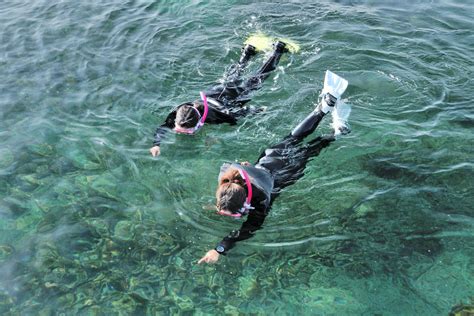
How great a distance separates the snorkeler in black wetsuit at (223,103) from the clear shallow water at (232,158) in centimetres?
22

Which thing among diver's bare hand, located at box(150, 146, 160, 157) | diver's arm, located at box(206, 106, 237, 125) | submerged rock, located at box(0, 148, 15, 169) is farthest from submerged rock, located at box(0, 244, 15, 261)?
diver's arm, located at box(206, 106, 237, 125)

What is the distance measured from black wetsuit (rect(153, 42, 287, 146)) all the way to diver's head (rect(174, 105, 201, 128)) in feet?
0.48

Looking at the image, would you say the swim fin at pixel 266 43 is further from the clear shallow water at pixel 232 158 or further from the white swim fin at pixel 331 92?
the white swim fin at pixel 331 92

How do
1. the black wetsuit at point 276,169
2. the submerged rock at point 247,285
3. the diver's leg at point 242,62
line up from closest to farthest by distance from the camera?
the submerged rock at point 247,285 → the black wetsuit at point 276,169 → the diver's leg at point 242,62

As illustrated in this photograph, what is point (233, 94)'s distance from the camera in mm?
7297

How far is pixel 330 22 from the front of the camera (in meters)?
9.55

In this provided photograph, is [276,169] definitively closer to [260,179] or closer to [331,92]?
[260,179]

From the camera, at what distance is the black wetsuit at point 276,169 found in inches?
199

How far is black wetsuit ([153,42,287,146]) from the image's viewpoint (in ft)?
22.2

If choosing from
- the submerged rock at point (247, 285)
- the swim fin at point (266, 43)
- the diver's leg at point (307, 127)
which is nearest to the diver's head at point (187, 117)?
the diver's leg at point (307, 127)

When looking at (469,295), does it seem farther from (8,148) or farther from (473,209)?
(8,148)

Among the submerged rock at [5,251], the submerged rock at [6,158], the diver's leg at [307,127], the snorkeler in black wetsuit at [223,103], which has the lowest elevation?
the submerged rock at [5,251]

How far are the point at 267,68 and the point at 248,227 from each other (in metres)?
3.73

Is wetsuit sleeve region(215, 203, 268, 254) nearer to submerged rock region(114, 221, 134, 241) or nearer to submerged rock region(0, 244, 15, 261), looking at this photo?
submerged rock region(114, 221, 134, 241)
